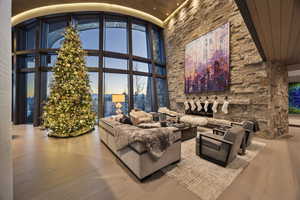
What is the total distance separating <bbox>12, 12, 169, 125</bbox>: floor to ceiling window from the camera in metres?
5.55

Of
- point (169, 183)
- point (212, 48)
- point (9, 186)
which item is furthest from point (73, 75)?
point (212, 48)

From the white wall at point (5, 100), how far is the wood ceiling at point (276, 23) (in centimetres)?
263

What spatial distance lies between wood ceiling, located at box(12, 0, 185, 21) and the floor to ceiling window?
58cm

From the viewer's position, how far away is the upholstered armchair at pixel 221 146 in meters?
2.06

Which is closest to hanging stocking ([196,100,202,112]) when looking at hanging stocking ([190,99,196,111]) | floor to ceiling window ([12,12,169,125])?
hanging stocking ([190,99,196,111])

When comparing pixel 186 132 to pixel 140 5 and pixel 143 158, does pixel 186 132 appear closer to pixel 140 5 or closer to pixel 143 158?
pixel 143 158

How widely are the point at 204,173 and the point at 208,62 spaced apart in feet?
15.4

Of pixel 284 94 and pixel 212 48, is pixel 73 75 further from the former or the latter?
pixel 284 94

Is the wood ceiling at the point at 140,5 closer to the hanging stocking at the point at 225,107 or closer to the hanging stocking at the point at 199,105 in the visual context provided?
the hanging stocking at the point at 199,105

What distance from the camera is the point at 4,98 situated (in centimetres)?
111

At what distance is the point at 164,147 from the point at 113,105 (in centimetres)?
472

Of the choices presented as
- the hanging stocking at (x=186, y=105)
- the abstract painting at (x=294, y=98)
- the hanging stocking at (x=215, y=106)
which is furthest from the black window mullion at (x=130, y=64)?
the abstract painting at (x=294, y=98)

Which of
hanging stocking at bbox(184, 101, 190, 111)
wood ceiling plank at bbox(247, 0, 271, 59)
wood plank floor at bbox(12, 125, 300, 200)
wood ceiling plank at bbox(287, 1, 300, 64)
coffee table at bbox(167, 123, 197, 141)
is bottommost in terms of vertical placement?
wood plank floor at bbox(12, 125, 300, 200)

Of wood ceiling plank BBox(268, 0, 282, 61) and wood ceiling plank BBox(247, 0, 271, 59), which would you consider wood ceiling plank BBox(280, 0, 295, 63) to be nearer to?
wood ceiling plank BBox(268, 0, 282, 61)
